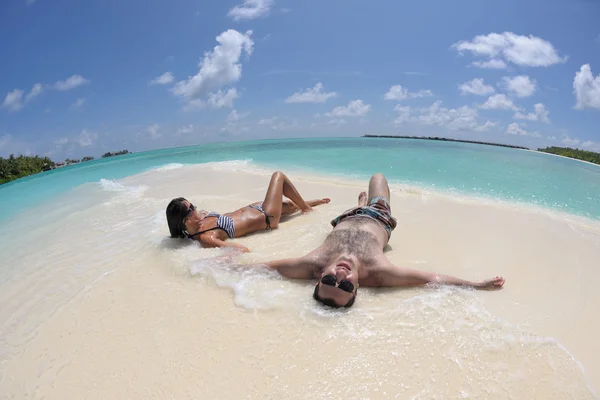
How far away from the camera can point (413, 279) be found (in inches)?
127

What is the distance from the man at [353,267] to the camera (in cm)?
296

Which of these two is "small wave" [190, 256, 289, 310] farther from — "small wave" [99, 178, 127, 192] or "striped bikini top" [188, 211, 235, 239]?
"small wave" [99, 178, 127, 192]

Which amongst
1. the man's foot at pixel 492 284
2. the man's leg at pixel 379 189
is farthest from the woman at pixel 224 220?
the man's foot at pixel 492 284

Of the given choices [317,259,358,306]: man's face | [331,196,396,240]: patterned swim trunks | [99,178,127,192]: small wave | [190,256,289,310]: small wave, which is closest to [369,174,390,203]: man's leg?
[331,196,396,240]: patterned swim trunks

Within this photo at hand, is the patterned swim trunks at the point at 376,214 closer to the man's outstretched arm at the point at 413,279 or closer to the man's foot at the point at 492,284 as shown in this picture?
the man's outstretched arm at the point at 413,279

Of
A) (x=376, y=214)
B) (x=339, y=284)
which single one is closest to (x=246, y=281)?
(x=339, y=284)

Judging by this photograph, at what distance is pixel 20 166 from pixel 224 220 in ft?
125

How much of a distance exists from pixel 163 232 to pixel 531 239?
570 cm

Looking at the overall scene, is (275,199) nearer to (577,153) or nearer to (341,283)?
(341,283)

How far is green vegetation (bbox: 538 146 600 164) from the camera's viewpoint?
98.7 ft

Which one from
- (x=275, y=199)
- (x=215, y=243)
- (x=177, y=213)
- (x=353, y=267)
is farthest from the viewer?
(x=275, y=199)

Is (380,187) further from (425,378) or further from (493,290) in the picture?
(425,378)

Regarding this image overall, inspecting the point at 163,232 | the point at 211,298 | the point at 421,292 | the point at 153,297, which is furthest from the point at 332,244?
the point at 163,232

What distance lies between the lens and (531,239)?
15.5 ft
